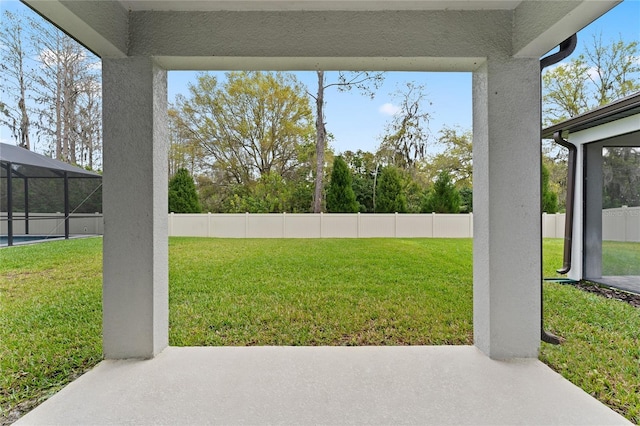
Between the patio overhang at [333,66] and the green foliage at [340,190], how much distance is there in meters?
4.25

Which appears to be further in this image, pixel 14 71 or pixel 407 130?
pixel 407 130

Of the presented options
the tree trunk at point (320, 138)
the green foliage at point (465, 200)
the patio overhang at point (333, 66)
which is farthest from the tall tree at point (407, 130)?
the patio overhang at point (333, 66)

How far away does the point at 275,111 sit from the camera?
700cm

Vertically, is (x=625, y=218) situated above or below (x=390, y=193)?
below

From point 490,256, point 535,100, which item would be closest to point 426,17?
point 535,100

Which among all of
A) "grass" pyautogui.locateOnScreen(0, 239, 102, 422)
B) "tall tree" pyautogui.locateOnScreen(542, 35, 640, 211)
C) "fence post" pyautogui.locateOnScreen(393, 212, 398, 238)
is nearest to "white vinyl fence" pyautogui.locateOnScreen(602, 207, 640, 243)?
"tall tree" pyautogui.locateOnScreen(542, 35, 640, 211)

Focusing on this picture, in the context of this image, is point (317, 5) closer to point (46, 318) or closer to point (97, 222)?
point (46, 318)

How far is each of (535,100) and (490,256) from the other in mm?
1229

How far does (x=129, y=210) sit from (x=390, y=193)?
18.1 feet

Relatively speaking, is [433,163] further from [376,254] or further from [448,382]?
[448,382]

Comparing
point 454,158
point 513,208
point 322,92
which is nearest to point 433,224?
point 454,158

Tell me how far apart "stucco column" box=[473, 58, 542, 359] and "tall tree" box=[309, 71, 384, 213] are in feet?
13.0

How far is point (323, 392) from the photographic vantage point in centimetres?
210

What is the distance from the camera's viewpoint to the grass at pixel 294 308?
2611 millimetres
